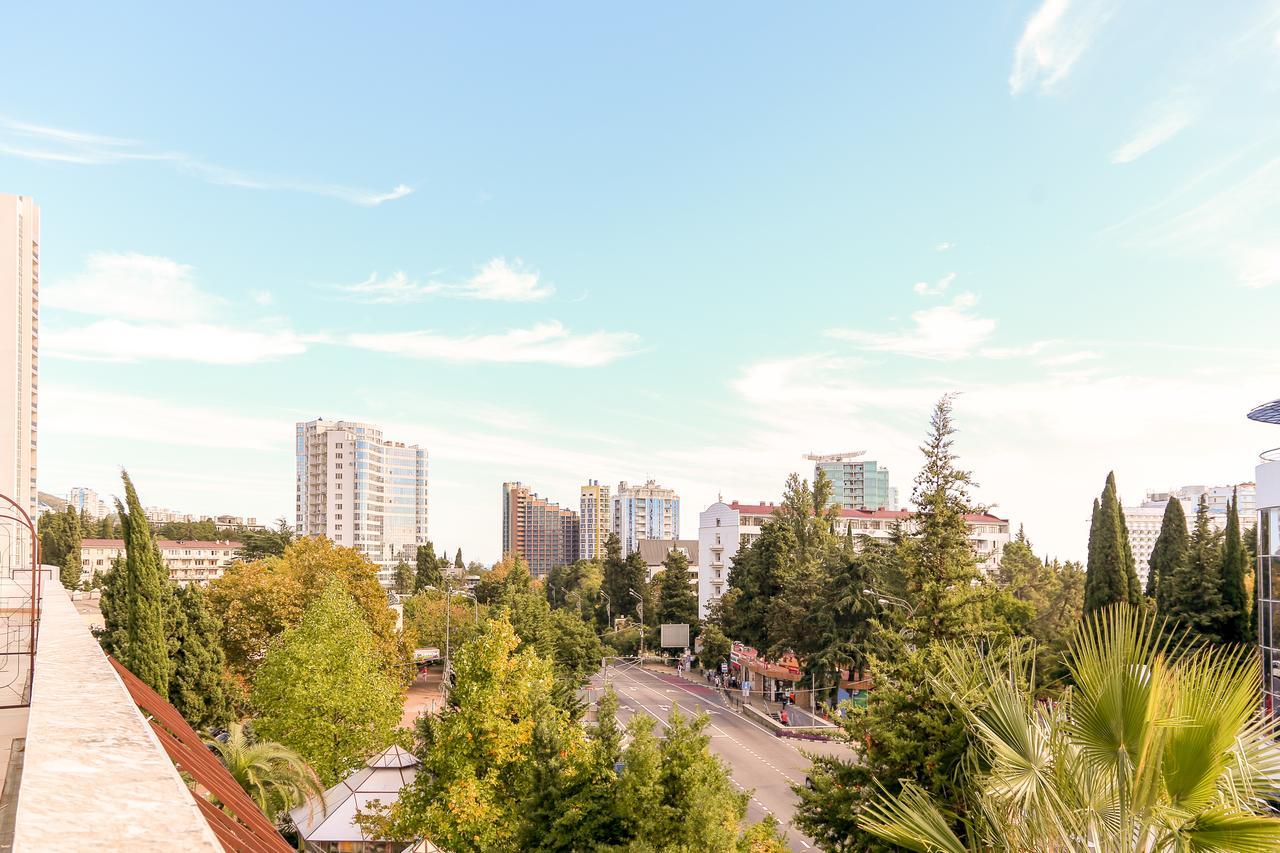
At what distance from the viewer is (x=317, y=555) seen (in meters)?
33.5

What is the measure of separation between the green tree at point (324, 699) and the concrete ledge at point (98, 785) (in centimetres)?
1958

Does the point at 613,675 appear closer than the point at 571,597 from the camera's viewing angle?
Yes

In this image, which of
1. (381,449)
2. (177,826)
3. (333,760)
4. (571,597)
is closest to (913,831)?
(177,826)

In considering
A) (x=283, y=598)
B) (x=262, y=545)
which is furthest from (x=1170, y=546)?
(x=262, y=545)

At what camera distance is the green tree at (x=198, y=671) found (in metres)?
24.3

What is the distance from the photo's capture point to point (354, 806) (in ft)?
61.9

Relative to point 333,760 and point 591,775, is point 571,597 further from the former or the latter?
point 591,775

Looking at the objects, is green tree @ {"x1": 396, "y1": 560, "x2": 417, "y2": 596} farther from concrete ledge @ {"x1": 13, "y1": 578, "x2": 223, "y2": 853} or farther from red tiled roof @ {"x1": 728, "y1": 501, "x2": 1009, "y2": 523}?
concrete ledge @ {"x1": 13, "y1": 578, "x2": 223, "y2": 853}

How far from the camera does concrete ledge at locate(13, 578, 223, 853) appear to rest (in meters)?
1.62

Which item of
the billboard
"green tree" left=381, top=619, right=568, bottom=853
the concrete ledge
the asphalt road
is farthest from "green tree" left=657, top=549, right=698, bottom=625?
the concrete ledge

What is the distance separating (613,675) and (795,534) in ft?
53.0

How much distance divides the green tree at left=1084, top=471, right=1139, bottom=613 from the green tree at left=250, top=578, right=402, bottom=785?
32289 mm

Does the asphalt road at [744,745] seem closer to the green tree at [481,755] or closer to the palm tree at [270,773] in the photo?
the green tree at [481,755]

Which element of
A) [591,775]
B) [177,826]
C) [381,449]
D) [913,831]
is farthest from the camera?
[381,449]
